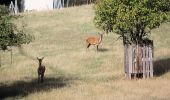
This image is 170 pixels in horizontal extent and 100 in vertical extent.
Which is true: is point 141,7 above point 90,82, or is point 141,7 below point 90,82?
above

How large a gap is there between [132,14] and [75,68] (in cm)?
724

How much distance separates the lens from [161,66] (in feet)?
102

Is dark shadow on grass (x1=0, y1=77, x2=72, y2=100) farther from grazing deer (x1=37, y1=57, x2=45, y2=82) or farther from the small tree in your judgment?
the small tree

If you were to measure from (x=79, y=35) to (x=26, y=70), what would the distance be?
14.6 m

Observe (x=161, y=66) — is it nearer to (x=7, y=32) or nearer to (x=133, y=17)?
(x=133, y=17)

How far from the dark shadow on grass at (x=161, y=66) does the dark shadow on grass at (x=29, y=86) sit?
5.18m

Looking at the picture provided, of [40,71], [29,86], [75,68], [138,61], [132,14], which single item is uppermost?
[132,14]

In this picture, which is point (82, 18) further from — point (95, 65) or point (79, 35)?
point (95, 65)

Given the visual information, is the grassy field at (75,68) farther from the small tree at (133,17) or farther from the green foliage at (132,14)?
the green foliage at (132,14)

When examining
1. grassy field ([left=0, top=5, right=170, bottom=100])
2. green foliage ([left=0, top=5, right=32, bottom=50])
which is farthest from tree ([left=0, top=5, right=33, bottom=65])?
grassy field ([left=0, top=5, right=170, bottom=100])

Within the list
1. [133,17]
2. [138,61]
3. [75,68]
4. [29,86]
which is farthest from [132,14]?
[75,68]

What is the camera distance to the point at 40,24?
175 ft

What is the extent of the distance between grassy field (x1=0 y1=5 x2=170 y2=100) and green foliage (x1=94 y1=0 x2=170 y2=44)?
292cm

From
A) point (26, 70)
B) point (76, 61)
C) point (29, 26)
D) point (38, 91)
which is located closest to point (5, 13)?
point (38, 91)
